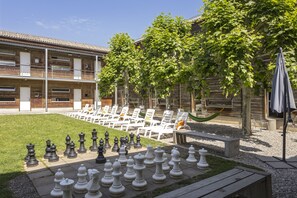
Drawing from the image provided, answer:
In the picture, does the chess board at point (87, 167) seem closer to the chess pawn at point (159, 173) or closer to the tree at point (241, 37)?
the chess pawn at point (159, 173)

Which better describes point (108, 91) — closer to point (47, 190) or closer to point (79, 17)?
point (79, 17)

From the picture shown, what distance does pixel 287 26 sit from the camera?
6141 mm

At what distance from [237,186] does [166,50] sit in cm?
882

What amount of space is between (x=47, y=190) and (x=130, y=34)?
14.3 meters

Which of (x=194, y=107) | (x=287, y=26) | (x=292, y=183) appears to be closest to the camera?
(x=292, y=183)

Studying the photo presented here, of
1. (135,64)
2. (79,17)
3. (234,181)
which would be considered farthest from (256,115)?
(79,17)

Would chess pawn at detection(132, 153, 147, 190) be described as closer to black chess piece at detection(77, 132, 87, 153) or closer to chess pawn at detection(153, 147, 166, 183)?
chess pawn at detection(153, 147, 166, 183)

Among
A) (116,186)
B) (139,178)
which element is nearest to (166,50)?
(139,178)

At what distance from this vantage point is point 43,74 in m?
21.6

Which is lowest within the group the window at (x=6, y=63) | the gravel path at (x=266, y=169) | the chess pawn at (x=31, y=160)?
the gravel path at (x=266, y=169)

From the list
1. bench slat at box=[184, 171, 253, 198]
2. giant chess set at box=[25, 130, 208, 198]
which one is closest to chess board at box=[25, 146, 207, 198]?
giant chess set at box=[25, 130, 208, 198]

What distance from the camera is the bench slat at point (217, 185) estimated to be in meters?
2.30

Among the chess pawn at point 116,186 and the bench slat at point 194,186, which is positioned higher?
the bench slat at point 194,186

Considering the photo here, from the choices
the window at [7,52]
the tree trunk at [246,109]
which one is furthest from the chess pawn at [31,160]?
the window at [7,52]
